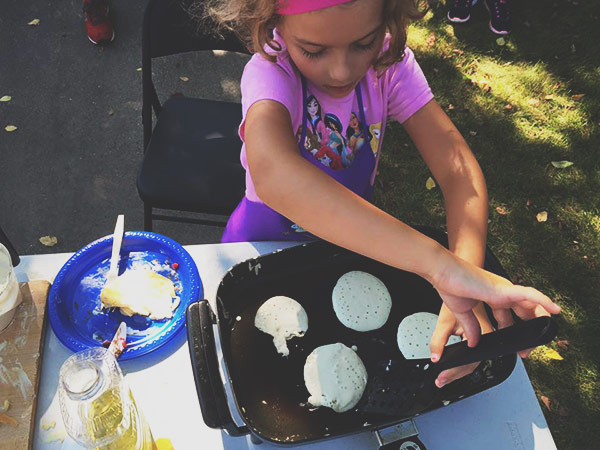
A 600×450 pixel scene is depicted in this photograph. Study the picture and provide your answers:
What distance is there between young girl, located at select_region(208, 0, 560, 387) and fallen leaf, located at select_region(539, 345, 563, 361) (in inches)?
53.0

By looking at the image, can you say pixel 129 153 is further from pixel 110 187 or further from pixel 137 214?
pixel 137 214

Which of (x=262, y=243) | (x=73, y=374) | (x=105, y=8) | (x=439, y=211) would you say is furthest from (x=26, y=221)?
(x=439, y=211)

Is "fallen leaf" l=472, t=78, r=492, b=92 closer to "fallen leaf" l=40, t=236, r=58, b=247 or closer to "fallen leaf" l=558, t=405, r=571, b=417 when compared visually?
"fallen leaf" l=558, t=405, r=571, b=417

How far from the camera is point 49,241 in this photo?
2.65 meters

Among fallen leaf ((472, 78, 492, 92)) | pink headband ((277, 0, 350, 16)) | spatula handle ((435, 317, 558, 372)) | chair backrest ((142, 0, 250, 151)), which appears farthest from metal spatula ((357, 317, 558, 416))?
fallen leaf ((472, 78, 492, 92))

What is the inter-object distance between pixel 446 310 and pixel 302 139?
612 millimetres

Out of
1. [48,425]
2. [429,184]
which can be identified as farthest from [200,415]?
[429,184]

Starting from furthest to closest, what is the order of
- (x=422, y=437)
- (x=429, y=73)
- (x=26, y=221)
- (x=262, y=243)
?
(x=429, y=73) < (x=26, y=221) < (x=262, y=243) < (x=422, y=437)

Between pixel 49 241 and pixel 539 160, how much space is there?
282 cm

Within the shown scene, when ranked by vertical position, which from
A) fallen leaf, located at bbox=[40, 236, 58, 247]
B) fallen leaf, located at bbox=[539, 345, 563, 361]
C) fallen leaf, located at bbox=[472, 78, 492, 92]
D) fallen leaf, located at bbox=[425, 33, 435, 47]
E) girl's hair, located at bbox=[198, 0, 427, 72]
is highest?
girl's hair, located at bbox=[198, 0, 427, 72]

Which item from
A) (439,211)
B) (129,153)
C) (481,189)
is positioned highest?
(481,189)

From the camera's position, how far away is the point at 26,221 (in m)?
2.73

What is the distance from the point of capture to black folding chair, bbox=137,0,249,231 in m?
1.93

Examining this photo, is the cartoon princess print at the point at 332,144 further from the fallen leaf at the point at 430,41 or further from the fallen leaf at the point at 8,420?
the fallen leaf at the point at 430,41
